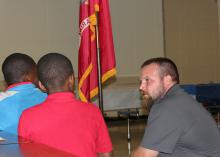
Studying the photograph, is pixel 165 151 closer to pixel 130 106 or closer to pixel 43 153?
pixel 43 153

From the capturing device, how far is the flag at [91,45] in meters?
5.09

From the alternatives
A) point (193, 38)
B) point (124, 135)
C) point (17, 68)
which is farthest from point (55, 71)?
point (193, 38)

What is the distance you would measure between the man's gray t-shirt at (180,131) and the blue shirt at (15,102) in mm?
676

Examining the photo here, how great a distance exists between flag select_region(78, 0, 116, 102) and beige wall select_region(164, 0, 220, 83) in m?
5.92

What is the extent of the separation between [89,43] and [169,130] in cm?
311

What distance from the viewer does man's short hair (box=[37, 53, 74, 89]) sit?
2.05m

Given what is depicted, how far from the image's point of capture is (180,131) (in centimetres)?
215

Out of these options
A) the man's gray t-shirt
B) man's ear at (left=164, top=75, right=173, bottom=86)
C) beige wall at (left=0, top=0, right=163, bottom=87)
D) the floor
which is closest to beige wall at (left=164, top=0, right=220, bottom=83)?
beige wall at (left=0, top=0, right=163, bottom=87)

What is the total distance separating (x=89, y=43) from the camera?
16.9 feet

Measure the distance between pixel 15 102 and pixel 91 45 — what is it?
288 centimetres

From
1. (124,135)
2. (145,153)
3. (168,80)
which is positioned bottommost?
(124,135)

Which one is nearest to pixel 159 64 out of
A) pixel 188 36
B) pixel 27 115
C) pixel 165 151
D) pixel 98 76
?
pixel 165 151

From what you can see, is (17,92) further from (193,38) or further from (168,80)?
(193,38)

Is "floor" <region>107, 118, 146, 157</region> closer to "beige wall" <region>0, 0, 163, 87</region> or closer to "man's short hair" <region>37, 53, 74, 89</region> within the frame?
"beige wall" <region>0, 0, 163, 87</region>
